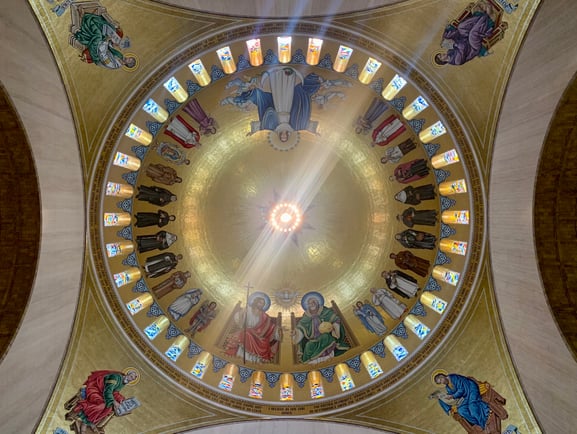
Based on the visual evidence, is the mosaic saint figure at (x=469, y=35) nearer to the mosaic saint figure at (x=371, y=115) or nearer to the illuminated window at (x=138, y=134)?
the mosaic saint figure at (x=371, y=115)

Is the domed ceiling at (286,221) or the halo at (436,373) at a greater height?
the domed ceiling at (286,221)

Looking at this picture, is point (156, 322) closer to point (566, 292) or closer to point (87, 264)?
point (87, 264)

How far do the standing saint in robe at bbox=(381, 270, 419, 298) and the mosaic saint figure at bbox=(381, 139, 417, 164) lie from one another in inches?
140

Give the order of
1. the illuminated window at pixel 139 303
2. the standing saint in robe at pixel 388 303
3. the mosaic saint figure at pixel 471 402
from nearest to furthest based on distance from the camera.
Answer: the mosaic saint figure at pixel 471 402
the illuminated window at pixel 139 303
the standing saint in robe at pixel 388 303

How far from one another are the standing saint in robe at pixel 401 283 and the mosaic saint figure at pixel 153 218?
7.28 meters

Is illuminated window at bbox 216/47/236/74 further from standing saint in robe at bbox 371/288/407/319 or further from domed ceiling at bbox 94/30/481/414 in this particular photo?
standing saint in robe at bbox 371/288/407/319

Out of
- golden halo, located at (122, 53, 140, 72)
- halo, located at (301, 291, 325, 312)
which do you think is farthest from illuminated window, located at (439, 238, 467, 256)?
golden halo, located at (122, 53, 140, 72)

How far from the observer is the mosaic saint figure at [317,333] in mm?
13945

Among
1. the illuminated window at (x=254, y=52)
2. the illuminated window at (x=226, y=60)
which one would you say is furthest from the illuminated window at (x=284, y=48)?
the illuminated window at (x=226, y=60)

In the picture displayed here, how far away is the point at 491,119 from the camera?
1044 cm

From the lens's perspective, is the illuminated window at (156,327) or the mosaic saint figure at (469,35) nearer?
the mosaic saint figure at (469,35)

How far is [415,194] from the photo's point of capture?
13.3m

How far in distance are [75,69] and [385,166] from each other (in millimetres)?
9066

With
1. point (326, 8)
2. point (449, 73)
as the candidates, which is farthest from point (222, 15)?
point (449, 73)
